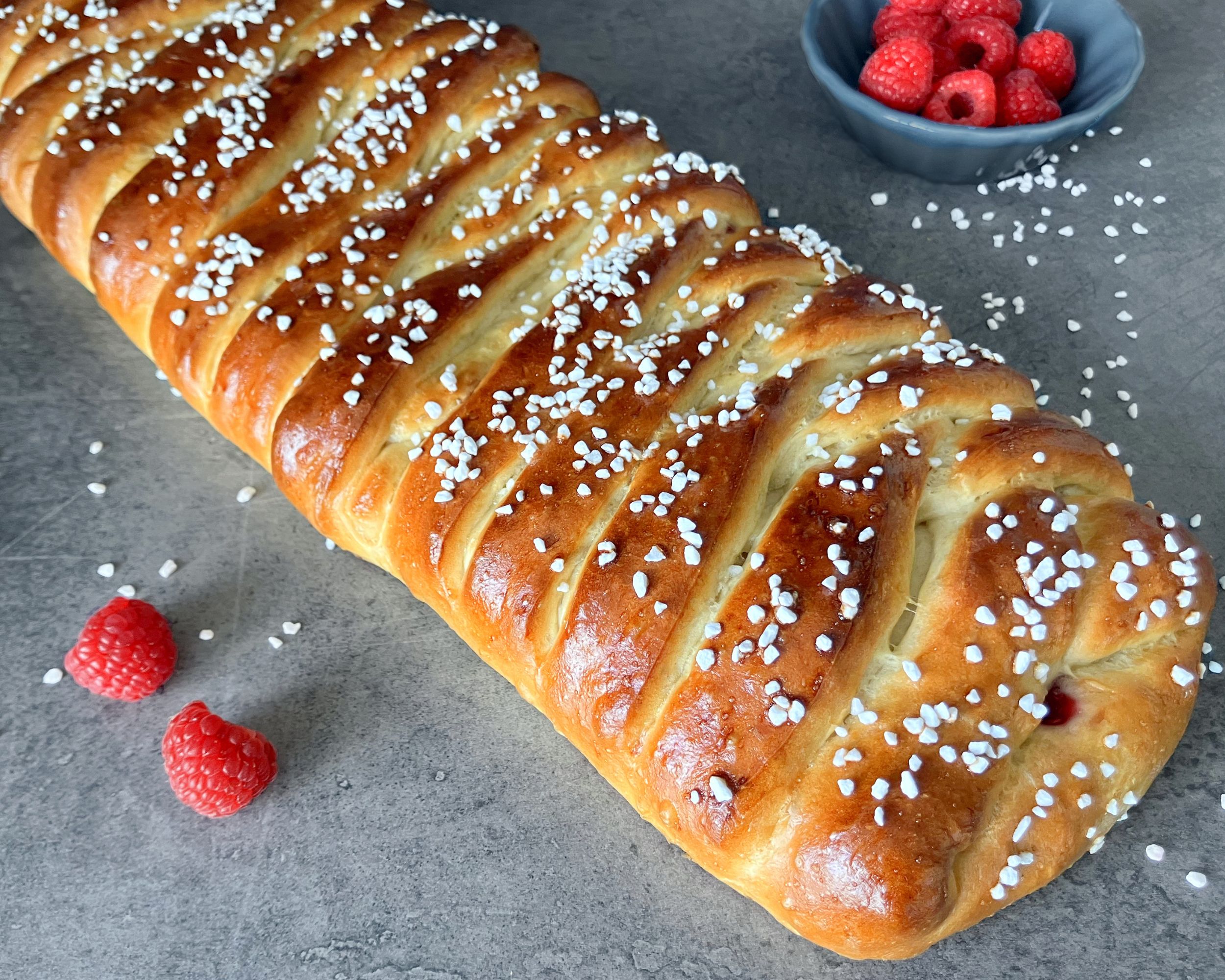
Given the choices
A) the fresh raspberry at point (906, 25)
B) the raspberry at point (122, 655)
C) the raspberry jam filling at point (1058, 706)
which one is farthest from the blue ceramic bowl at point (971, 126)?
the raspberry at point (122, 655)

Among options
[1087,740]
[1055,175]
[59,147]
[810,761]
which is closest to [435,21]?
[59,147]

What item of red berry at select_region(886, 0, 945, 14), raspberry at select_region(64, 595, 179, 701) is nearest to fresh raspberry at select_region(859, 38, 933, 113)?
red berry at select_region(886, 0, 945, 14)

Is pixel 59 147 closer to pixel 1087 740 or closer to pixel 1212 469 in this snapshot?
pixel 1087 740

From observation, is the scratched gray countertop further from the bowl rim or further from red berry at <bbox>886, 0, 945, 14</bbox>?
red berry at <bbox>886, 0, 945, 14</bbox>

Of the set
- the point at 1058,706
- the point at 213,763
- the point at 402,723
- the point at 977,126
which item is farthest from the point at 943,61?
the point at 213,763

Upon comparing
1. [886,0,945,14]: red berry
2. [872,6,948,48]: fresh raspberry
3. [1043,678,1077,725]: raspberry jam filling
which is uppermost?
[886,0,945,14]: red berry

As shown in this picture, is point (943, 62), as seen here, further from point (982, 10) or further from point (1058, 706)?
Result: point (1058, 706)

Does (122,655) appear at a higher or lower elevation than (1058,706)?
lower
